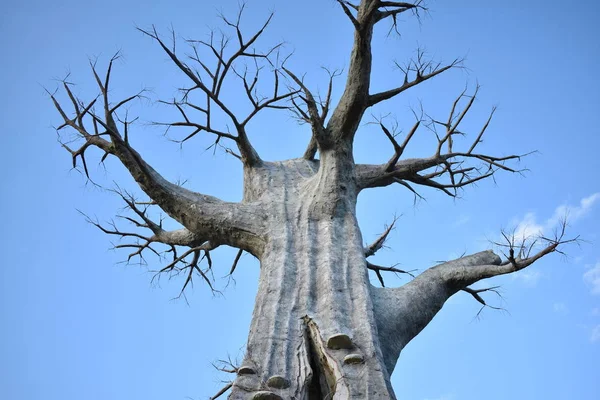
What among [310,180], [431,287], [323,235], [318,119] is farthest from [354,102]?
[431,287]

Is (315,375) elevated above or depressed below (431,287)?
below

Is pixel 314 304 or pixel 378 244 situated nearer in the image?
pixel 314 304

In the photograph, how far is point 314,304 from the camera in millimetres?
4340

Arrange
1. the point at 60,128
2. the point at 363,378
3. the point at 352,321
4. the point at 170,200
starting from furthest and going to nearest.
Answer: the point at 60,128 < the point at 170,200 < the point at 352,321 < the point at 363,378

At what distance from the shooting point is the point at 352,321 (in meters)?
4.15

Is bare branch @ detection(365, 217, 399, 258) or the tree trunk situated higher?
bare branch @ detection(365, 217, 399, 258)

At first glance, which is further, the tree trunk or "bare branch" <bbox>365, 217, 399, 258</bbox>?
"bare branch" <bbox>365, 217, 399, 258</bbox>

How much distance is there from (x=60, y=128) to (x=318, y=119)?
2.72m

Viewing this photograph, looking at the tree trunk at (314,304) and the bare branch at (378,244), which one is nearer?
the tree trunk at (314,304)

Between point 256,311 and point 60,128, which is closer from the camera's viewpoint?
point 256,311

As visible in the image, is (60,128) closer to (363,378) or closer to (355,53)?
(355,53)

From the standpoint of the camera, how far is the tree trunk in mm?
3607

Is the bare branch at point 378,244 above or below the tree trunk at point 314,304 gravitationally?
above

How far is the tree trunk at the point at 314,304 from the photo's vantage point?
361 cm
